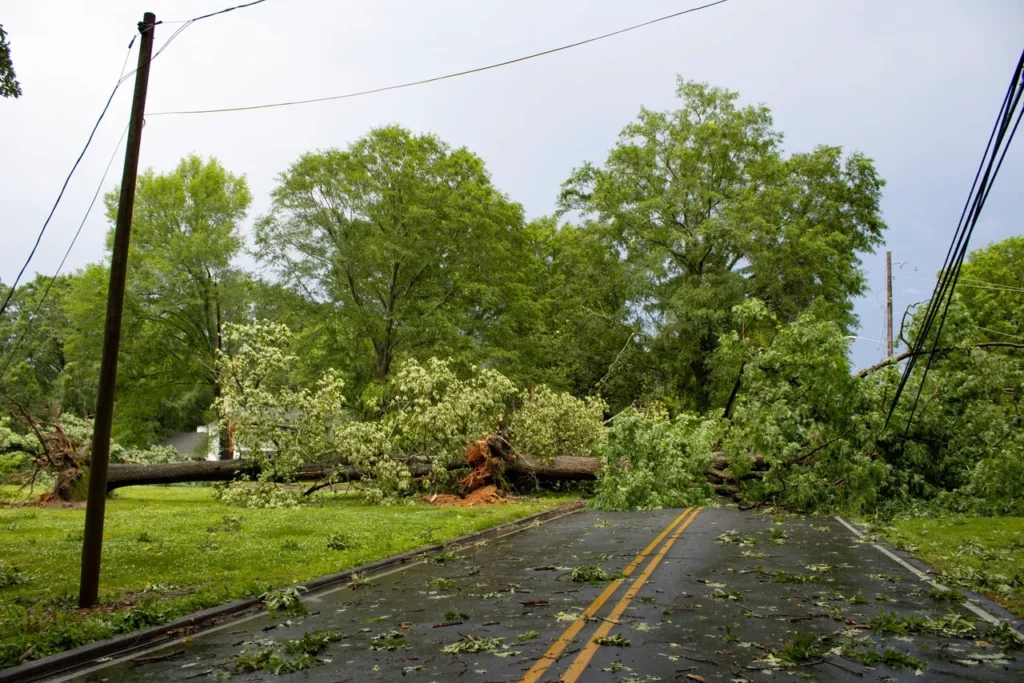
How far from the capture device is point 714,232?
1395 inches

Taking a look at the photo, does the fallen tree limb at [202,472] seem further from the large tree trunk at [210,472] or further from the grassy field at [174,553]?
the grassy field at [174,553]

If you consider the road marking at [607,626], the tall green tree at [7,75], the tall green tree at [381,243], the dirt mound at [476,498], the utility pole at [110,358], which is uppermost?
the tall green tree at [381,243]

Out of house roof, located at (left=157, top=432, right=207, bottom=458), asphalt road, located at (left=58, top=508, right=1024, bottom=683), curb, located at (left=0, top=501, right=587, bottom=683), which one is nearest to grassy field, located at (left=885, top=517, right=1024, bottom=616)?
asphalt road, located at (left=58, top=508, right=1024, bottom=683)

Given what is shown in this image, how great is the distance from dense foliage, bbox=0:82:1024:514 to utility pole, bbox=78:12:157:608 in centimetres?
1241

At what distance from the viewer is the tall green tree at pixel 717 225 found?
35.7m

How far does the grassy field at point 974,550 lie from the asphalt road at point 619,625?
59cm

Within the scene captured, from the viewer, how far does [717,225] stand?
35156 millimetres

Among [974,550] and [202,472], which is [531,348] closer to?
[202,472]

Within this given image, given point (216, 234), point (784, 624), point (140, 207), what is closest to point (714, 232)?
point (216, 234)

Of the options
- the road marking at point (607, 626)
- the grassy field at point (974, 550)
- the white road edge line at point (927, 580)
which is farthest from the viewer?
the grassy field at point (974, 550)

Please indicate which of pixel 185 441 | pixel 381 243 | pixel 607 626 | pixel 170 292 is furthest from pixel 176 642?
pixel 185 441

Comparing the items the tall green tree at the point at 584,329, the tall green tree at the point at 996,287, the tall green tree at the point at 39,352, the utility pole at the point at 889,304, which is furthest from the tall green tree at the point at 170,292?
the tall green tree at the point at 996,287

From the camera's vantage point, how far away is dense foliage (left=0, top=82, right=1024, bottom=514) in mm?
20484

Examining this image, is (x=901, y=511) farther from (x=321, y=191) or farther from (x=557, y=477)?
(x=321, y=191)
